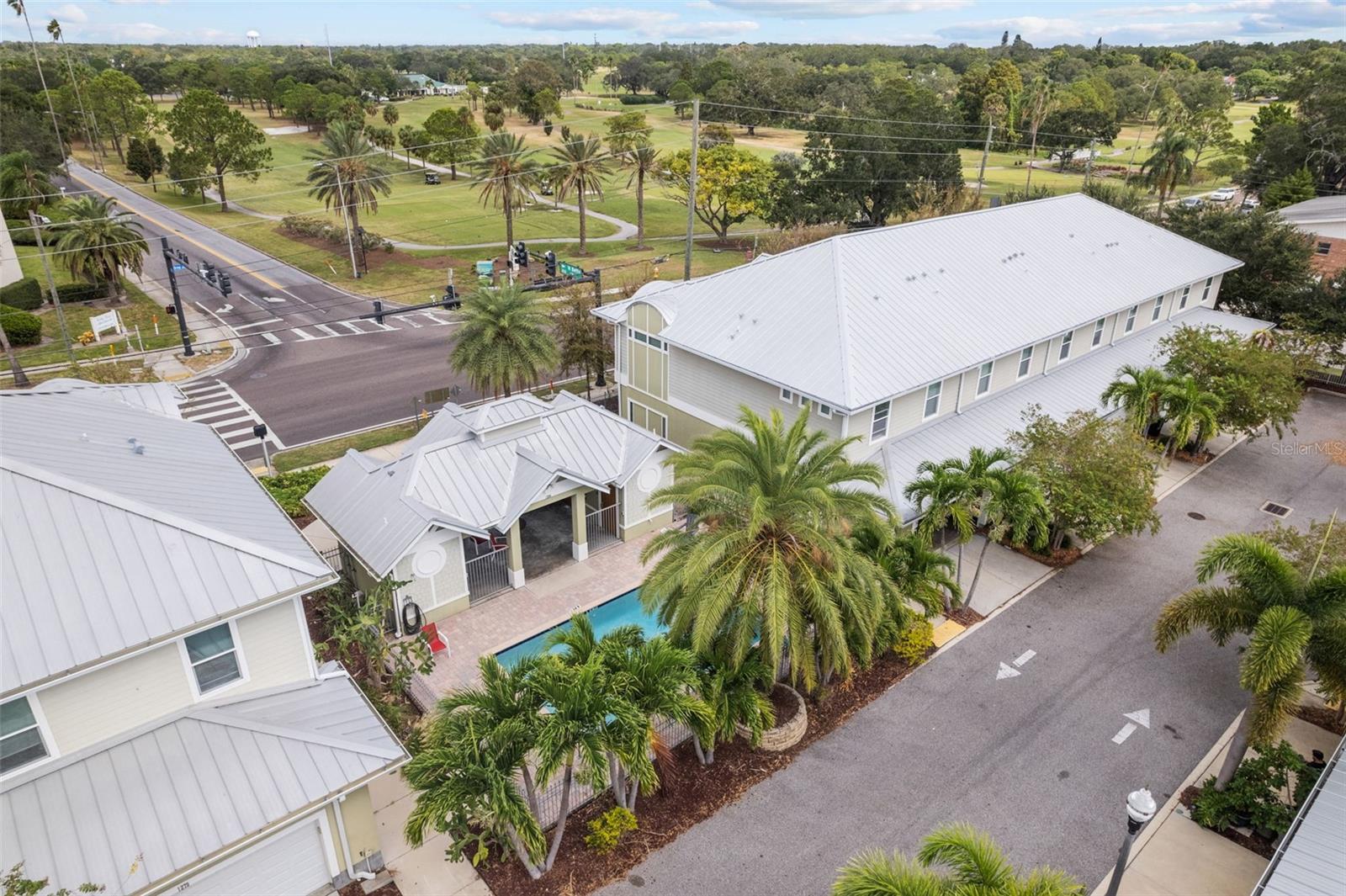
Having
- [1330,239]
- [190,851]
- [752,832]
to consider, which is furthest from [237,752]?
[1330,239]

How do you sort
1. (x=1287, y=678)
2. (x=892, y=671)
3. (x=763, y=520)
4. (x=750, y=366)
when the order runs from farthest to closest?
(x=750, y=366) < (x=892, y=671) < (x=763, y=520) < (x=1287, y=678)

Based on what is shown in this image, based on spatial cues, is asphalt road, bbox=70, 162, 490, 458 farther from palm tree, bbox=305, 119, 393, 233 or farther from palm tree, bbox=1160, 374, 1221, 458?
palm tree, bbox=1160, 374, 1221, 458

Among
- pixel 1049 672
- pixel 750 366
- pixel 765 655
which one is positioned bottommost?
pixel 1049 672

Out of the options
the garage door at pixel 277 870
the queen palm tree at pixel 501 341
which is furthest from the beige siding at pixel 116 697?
the queen palm tree at pixel 501 341

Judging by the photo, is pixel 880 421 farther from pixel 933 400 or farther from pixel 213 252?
pixel 213 252

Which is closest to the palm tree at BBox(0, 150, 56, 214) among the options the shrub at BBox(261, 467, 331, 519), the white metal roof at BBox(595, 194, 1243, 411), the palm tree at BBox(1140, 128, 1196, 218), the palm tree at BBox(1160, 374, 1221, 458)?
the shrub at BBox(261, 467, 331, 519)

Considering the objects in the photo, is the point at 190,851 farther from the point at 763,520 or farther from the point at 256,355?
the point at 256,355
